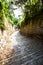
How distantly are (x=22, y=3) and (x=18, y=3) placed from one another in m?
0.64

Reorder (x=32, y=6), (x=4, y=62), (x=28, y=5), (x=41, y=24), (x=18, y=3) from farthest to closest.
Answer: (x=18, y=3) → (x=28, y=5) → (x=32, y=6) → (x=41, y=24) → (x=4, y=62)

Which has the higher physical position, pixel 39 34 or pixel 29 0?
pixel 29 0

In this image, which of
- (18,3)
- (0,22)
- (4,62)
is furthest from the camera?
(0,22)

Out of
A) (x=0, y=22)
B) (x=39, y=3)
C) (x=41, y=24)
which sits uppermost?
(x=39, y=3)

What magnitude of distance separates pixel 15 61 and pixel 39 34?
551cm

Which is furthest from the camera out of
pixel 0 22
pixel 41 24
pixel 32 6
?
pixel 0 22

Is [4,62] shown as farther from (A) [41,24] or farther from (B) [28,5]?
(B) [28,5]

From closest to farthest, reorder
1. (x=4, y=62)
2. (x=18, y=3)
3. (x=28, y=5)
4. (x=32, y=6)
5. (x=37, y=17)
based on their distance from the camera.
→ (x=4, y=62)
(x=37, y=17)
(x=32, y=6)
(x=28, y=5)
(x=18, y=3)

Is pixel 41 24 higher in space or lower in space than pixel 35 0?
lower

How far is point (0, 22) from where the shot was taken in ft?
54.9

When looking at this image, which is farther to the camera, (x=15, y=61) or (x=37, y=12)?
(x=37, y=12)

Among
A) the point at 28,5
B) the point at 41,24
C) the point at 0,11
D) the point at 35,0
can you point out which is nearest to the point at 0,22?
the point at 0,11

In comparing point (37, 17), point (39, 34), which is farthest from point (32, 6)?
point (39, 34)

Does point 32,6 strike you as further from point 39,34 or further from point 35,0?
point 39,34
